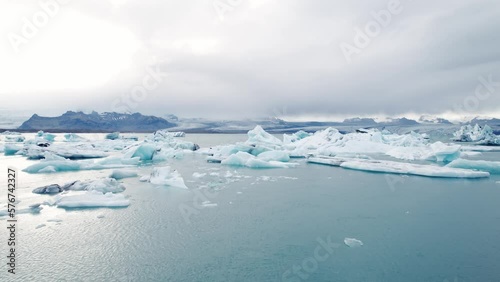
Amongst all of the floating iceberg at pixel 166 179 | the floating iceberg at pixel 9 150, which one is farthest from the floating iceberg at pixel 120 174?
the floating iceberg at pixel 9 150

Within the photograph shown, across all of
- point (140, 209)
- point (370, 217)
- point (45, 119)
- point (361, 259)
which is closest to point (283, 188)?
point (370, 217)

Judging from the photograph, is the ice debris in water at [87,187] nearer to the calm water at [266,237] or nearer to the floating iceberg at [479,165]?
the calm water at [266,237]

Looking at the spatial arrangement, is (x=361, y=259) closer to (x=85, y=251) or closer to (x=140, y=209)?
(x=85, y=251)

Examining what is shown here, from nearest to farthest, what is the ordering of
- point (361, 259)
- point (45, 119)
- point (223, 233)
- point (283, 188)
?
point (361, 259)
point (223, 233)
point (283, 188)
point (45, 119)

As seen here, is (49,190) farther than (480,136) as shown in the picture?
No

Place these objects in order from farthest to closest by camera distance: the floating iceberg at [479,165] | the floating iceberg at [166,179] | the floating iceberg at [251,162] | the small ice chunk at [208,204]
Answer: the floating iceberg at [251,162], the floating iceberg at [479,165], the floating iceberg at [166,179], the small ice chunk at [208,204]

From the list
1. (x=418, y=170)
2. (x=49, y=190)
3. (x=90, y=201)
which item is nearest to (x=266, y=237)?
(x=90, y=201)

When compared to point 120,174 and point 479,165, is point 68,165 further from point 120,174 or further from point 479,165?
point 479,165
